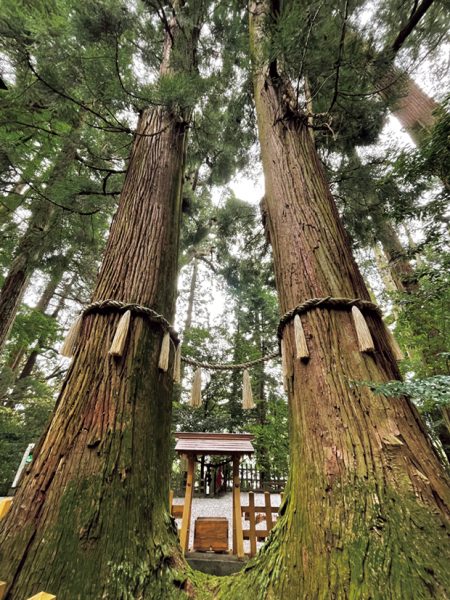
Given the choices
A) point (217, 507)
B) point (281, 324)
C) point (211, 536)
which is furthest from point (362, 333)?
point (217, 507)

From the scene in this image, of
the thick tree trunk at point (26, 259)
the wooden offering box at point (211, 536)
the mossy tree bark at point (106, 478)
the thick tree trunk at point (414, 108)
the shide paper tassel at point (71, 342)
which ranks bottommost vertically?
the wooden offering box at point (211, 536)

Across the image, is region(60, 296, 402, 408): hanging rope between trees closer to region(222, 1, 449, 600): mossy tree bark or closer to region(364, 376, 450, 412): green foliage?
region(222, 1, 449, 600): mossy tree bark

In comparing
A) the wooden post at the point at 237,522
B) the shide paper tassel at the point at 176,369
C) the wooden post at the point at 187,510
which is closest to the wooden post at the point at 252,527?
the wooden post at the point at 237,522

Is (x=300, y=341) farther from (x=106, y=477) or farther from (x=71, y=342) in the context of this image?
(x=71, y=342)

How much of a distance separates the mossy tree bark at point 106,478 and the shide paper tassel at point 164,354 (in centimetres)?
4

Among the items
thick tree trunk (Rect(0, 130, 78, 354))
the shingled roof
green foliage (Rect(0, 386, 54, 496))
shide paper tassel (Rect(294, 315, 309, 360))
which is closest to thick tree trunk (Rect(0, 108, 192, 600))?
shide paper tassel (Rect(294, 315, 309, 360))

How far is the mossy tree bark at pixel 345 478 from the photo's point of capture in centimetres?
81

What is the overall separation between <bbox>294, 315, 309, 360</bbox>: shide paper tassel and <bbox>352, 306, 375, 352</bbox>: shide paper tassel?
9.6 inches

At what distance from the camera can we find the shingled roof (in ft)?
13.4

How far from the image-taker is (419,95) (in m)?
5.53

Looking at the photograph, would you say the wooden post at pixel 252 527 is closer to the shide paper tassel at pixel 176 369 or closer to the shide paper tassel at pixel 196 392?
the shide paper tassel at pixel 196 392

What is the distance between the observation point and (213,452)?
4.12 m

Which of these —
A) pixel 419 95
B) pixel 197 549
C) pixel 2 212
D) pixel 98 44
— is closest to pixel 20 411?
pixel 2 212

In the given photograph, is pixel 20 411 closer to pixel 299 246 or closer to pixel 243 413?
pixel 243 413
